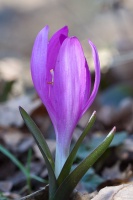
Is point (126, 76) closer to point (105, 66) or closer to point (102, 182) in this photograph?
point (105, 66)

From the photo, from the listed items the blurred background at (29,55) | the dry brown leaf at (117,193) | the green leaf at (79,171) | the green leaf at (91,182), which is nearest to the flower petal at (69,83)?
the green leaf at (79,171)

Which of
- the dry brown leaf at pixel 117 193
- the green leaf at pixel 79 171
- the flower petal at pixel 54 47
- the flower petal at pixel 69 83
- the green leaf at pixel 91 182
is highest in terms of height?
the flower petal at pixel 54 47

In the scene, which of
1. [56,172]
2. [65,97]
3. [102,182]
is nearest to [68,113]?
[65,97]

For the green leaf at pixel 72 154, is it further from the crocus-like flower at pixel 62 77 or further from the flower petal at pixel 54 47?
the flower petal at pixel 54 47

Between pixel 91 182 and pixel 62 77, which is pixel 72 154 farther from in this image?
pixel 91 182

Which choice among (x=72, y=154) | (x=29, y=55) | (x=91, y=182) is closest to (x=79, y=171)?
(x=72, y=154)
